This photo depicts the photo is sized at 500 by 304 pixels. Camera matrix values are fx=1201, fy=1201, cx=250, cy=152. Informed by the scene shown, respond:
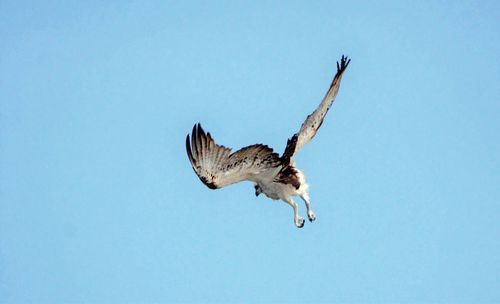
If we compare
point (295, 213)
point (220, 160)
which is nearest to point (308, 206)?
point (295, 213)

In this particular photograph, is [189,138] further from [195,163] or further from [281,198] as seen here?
[281,198]

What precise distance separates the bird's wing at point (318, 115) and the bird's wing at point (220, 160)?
139 cm

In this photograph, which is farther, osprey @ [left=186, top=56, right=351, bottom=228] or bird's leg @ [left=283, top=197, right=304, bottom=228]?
bird's leg @ [left=283, top=197, right=304, bottom=228]

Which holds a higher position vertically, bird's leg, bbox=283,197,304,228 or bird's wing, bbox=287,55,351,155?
bird's wing, bbox=287,55,351,155

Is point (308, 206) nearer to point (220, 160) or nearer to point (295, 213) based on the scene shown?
point (295, 213)

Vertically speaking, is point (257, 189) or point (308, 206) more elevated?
point (257, 189)

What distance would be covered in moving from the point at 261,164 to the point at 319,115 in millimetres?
2253

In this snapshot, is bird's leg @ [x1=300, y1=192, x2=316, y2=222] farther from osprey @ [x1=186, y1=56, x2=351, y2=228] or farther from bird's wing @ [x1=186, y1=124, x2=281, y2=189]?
bird's wing @ [x1=186, y1=124, x2=281, y2=189]

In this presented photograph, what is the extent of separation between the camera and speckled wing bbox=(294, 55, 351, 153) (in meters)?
26.1

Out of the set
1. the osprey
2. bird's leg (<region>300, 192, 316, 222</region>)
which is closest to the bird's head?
the osprey

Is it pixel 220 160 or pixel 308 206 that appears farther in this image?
pixel 308 206

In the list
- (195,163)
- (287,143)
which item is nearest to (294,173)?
(287,143)

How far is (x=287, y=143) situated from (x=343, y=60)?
252cm

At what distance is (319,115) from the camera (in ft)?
86.4
